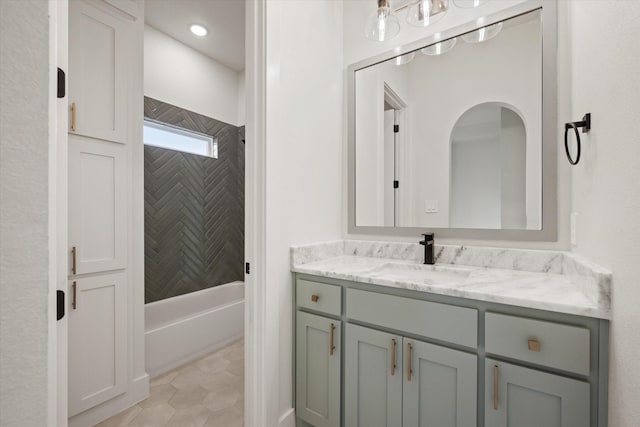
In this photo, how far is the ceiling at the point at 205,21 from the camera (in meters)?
2.36

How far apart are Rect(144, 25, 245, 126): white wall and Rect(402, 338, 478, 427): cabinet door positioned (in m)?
2.96

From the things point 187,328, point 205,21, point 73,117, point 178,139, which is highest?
point 205,21

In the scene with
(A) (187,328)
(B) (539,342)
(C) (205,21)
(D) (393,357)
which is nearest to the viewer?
(B) (539,342)

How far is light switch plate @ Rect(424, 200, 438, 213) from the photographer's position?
1688 millimetres

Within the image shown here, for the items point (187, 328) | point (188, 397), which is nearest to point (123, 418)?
point (188, 397)

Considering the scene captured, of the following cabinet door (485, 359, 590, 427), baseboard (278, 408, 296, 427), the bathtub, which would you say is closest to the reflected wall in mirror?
cabinet door (485, 359, 590, 427)

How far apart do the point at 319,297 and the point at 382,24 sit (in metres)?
1.60

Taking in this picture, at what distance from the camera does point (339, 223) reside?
2.00 metres

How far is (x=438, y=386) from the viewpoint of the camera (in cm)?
111

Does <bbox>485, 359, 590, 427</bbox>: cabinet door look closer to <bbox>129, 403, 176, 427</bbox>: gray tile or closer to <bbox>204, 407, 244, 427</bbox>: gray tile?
<bbox>204, 407, 244, 427</bbox>: gray tile

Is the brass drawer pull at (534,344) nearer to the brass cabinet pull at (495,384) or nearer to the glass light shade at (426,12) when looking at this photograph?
the brass cabinet pull at (495,384)

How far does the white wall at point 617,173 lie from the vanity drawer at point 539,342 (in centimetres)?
7

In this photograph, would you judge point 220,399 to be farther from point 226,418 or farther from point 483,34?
point 483,34
